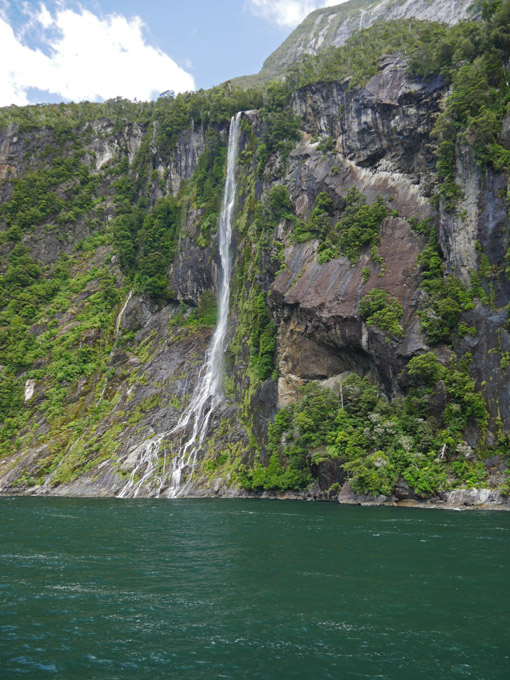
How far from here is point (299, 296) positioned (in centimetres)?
4831

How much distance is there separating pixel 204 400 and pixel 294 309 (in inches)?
575

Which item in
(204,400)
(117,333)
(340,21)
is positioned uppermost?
(340,21)

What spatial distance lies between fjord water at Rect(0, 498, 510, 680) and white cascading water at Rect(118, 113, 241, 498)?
21.4 m

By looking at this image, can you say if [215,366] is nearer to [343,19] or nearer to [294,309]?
[294,309]

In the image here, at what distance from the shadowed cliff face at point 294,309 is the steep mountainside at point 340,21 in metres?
63.4

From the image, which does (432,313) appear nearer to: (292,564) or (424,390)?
(424,390)

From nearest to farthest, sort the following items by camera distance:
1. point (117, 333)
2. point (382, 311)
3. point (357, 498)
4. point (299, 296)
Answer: point (357, 498) → point (382, 311) → point (299, 296) → point (117, 333)

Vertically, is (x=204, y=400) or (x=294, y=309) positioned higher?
(x=294, y=309)

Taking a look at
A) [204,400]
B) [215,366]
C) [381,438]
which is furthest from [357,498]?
[215,366]

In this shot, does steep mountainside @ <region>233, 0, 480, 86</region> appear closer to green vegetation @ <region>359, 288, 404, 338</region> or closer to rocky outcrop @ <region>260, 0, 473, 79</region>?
rocky outcrop @ <region>260, 0, 473, 79</region>

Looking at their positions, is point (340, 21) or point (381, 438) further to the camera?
point (340, 21)

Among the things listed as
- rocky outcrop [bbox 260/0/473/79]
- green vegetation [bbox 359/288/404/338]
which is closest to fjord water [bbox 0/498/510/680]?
green vegetation [bbox 359/288/404/338]

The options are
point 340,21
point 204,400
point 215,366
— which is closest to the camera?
point 204,400

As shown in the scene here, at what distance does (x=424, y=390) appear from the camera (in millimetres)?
37500
